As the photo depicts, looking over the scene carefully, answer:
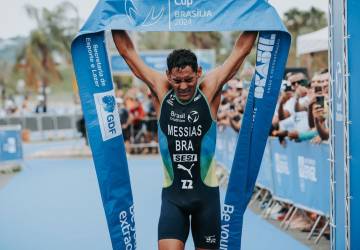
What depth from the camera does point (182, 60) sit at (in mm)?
A: 5449

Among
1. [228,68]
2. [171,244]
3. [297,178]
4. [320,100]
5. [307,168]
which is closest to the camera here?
[171,244]

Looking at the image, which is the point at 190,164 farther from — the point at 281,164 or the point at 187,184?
the point at 281,164

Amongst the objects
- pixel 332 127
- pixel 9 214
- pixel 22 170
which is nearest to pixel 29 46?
pixel 22 170

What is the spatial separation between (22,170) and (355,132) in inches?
603

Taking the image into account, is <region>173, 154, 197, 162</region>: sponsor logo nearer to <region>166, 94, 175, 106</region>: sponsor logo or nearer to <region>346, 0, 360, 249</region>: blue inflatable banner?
<region>166, 94, 175, 106</region>: sponsor logo

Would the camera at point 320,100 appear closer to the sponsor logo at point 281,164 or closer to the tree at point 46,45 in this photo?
the sponsor logo at point 281,164

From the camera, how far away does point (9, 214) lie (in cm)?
1289

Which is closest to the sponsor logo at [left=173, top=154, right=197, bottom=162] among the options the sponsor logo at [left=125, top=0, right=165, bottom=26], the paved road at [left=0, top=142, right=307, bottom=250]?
the sponsor logo at [left=125, top=0, right=165, bottom=26]

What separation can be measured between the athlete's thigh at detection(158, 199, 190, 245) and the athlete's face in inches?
32.4

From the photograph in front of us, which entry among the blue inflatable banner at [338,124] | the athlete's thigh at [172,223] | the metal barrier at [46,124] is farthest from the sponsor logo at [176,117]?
the metal barrier at [46,124]

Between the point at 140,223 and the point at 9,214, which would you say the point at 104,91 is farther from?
the point at 9,214

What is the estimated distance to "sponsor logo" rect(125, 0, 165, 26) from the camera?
590 cm

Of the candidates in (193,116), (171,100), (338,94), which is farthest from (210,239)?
(338,94)

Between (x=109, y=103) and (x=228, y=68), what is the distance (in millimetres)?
1046
